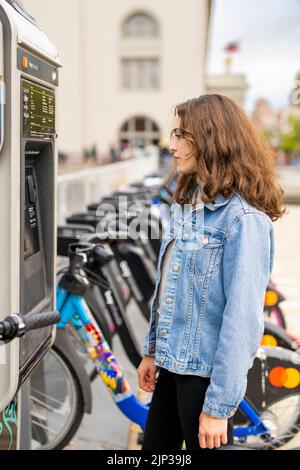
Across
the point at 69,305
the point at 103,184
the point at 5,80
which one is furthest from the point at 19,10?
the point at 103,184

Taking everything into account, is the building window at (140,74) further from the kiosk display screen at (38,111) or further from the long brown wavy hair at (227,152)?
the long brown wavy hair at (227,152)

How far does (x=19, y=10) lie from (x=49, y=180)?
61 centimetres

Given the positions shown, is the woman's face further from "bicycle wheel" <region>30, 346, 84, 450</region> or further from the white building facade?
the white building facade

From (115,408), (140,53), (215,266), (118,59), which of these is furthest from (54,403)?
(140,53)

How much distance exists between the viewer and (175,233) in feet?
6.46

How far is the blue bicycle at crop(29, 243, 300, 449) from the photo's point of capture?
2738 millimetres

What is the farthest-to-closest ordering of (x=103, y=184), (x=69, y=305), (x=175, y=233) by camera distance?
(x=103, y=184)
(x=69, y=305)
(x=175, y=233)

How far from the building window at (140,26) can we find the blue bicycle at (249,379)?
4444 centimetres

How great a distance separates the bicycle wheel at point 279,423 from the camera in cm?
276

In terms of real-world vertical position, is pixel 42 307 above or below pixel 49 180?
below

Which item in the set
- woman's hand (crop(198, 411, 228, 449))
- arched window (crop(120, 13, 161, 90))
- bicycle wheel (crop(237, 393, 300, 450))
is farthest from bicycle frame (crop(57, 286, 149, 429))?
arched window (crop(120, 13, 161, 90))

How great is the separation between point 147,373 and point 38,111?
97 cm

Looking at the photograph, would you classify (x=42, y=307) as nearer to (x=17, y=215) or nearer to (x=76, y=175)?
(x=17, y=215)

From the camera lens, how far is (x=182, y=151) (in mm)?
1941
